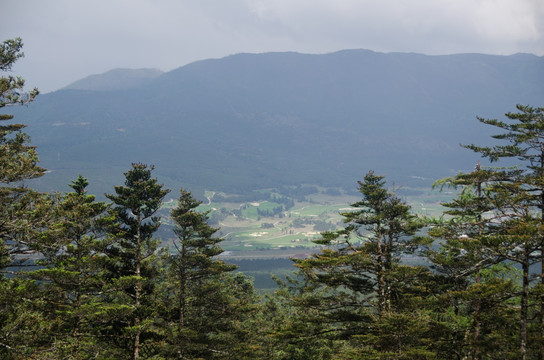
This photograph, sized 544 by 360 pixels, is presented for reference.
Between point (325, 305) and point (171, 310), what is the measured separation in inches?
424

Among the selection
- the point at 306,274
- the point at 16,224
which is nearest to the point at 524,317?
the point at 306,274

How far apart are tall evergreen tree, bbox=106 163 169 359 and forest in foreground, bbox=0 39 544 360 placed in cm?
8

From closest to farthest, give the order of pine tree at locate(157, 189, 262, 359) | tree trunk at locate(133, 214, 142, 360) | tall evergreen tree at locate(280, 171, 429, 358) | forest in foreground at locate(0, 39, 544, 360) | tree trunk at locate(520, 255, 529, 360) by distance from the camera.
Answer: tree trunk at locate(520, 255, 529, 360), forest in foreground at locate(0, 39, 544, 360), tall evergreen tree at locate(280, 171, 429, 358), tree trunk at locate(133, 214, 142, 360), pine tree at locate(157, 189, 262, 359)

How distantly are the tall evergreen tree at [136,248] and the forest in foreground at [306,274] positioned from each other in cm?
8

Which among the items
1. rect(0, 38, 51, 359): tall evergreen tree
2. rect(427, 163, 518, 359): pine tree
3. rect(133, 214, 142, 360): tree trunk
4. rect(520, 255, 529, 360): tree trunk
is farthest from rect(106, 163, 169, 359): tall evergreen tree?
rect(520, 255, 529, 360): tree trunk

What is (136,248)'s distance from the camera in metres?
23.7

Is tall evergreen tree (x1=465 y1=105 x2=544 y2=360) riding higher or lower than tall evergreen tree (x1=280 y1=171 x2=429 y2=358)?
higher

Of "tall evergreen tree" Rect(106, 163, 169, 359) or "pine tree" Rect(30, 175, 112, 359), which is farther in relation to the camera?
"tall evergreen tree" Rect(106, 163, 169, 359)

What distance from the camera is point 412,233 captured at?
2128 cm

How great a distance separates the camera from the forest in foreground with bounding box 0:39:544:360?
581 inches

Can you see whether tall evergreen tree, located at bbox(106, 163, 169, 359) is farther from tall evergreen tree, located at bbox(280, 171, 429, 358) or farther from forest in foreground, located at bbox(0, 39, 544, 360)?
tall evergreen tree, located at bbox(280, 171, 429, 358)

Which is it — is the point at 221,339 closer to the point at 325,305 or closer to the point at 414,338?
the point at 325,305

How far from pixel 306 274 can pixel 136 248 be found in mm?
9372

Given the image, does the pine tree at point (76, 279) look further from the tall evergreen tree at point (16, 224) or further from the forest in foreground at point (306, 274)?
the tall evergreen tree at point (16, 224)
